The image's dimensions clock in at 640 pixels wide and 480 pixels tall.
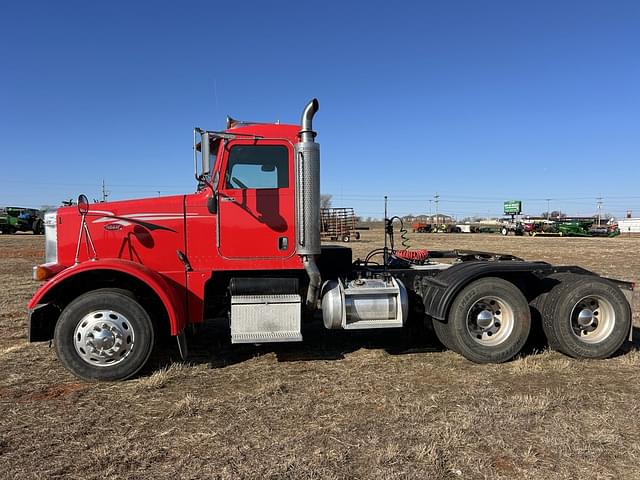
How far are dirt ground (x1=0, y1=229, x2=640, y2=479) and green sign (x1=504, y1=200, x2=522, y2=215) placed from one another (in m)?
87.1

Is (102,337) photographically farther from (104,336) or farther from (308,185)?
(308,185)

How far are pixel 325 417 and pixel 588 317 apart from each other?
360 cm

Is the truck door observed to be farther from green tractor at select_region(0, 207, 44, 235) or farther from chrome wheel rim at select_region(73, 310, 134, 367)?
green tractor at select_region(0, 207, 44, 235)

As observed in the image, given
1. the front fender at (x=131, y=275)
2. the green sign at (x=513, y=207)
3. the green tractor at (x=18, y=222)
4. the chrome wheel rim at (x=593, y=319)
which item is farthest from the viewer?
the green sign at (x=513, y=207)

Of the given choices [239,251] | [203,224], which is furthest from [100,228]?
[239,251]

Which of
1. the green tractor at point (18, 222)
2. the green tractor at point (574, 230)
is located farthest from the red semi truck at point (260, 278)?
the green tractor at point (574, 230)

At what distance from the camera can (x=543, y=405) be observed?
13.2 feet

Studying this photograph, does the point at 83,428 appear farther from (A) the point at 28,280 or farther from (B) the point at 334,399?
(A) the point at 28,280

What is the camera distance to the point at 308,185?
197 inches

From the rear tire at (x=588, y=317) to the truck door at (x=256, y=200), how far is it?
329cm

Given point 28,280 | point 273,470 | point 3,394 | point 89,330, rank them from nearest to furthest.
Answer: point 273,470 → point 3,394 → point 89,330 → point 28,280

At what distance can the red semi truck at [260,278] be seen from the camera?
499 cm

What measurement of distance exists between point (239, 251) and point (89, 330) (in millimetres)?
1737

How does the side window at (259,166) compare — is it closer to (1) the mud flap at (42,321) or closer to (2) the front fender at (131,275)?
(2) the front fender at (131,275)
